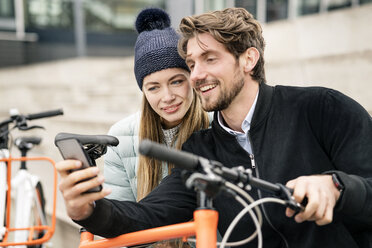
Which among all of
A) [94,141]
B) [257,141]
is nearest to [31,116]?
[94,141]

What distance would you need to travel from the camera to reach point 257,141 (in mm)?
1882

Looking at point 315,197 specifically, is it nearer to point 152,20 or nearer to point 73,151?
point 73,151

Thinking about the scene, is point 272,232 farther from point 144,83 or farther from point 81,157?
point 144,83

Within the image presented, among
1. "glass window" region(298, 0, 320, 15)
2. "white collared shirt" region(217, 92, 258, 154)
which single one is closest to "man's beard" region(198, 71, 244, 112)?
"white collared shirt" region(217, 92, 258, 154)

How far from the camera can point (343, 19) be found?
7316 mm

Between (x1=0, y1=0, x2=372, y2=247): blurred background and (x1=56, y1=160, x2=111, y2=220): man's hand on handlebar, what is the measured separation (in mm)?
3024

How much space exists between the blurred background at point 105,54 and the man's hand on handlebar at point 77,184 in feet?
9.92

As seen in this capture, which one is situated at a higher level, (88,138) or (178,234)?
(88,138)

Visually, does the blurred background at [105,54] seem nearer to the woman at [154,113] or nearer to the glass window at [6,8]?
the glass window at [6,8]

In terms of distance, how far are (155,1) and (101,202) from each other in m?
16.6

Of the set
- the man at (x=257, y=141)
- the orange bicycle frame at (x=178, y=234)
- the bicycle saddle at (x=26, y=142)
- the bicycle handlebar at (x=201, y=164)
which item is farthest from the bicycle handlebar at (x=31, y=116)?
the bicycle handlebar at (x=201, y=164)

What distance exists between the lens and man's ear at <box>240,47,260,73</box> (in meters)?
2.06

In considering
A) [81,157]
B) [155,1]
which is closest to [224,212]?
[81,157]

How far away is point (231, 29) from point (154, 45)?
2.34 ft
